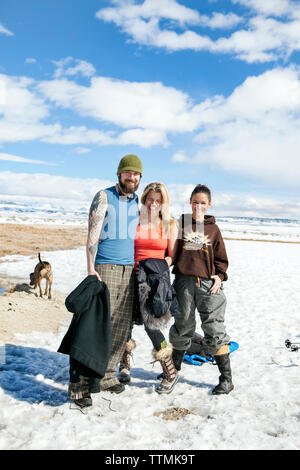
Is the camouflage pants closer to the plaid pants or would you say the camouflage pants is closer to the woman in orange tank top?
the woman in orange tank top

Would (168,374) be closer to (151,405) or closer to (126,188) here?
(151,405)

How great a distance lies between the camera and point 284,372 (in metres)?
4.49

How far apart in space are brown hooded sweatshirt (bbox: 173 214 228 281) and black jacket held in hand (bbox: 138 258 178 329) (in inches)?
14.2

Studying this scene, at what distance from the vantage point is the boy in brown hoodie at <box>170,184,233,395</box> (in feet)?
11.9

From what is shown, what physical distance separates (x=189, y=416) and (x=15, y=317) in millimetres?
4254

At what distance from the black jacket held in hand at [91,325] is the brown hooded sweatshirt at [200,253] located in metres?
0.97

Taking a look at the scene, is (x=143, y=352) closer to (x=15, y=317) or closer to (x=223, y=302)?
(x=223, y=302)

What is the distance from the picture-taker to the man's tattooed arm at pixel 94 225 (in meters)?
3.27

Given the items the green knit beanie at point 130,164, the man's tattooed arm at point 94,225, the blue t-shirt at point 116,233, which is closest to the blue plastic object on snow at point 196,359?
the blue t-shirt at point 116,233

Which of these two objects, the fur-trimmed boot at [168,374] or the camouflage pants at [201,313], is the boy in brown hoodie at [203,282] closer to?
the camouflage pants at [201,313]

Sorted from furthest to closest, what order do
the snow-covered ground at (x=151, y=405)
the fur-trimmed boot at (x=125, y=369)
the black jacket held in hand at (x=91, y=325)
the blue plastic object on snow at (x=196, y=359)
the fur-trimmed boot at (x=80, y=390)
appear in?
1. the blue plastic object on snow at (x=196, y=359)
2. the fur-trimmed boot at (x=125, y=369)
3. the fur-trimmed boot at (x=80, y=390)
4. the black jacket held in hand at (x=91, y=325)
5. the snow-covered ground at (x=151, y=405)

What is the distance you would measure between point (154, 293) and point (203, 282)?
0.63 meters

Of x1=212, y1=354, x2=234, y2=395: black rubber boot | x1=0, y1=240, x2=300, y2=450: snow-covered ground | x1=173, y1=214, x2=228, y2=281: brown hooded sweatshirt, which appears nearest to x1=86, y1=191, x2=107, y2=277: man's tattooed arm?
x1=173, y1=214, x2=228, y2=281: brown hooded sweatshirt

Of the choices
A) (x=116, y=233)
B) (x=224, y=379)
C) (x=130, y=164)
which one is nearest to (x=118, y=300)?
(x=116, y=233)
